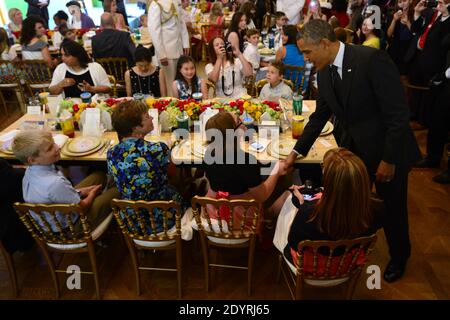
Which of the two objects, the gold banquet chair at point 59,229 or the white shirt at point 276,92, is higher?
the white shirt at point 276,92

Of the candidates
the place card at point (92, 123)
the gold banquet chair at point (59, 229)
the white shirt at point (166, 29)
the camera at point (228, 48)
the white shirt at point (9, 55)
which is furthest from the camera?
the white shirt at point (9, 55)

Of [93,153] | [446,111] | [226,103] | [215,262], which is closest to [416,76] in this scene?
[446,111]

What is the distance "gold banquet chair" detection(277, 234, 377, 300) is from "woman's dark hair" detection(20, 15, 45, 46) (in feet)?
15.9

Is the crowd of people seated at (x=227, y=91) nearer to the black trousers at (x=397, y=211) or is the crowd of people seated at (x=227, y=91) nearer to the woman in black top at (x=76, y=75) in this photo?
the woman in black top at (x=76, y=75)

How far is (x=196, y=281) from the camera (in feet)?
9.48

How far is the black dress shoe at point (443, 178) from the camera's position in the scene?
3854 mm

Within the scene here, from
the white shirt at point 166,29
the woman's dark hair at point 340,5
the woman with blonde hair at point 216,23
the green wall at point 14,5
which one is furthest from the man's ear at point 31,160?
the green wall at point 14,5

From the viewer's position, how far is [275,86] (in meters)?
3.90

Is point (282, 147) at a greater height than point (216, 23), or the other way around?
point (216, 23)

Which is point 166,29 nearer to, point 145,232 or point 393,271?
point 145,232

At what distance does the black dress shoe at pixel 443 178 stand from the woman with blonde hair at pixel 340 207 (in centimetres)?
224

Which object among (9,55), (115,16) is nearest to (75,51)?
(9,55)

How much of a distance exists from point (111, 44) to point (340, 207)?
431cm
